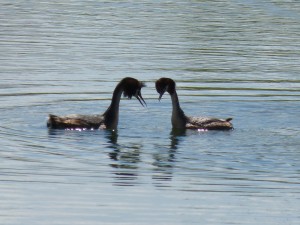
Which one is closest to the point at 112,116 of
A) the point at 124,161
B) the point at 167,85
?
the point at 167,85

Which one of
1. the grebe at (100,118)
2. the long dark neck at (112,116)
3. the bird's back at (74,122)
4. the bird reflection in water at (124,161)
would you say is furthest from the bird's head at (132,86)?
the bird reflection in water at (124,161)

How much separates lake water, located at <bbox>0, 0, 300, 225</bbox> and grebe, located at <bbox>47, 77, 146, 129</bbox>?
18 cm

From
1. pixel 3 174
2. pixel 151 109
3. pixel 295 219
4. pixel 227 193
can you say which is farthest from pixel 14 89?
pixel 295 219

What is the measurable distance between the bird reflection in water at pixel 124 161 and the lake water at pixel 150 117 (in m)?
0.03

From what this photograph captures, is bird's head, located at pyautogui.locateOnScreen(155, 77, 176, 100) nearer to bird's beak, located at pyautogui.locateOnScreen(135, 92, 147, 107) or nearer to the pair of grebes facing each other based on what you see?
the pair of grebes facing each other

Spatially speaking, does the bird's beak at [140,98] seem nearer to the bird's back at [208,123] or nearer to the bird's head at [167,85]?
the bird's head at [167,85]

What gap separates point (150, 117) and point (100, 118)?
987 millimetres

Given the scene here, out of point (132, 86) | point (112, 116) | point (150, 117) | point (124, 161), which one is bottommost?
point (124, 161)

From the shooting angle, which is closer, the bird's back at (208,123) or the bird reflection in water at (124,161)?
the bird reflection in water at (124,161)

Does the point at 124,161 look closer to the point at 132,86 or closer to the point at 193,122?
the point at 193,122

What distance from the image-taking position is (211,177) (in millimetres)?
15820

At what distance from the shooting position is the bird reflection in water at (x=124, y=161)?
15.8m

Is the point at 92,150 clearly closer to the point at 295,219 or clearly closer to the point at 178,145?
the point at 178,145

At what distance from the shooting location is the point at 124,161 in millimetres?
17047
